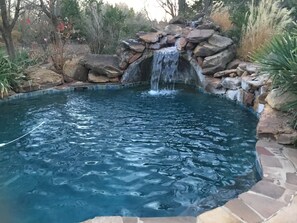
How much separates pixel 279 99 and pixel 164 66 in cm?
413

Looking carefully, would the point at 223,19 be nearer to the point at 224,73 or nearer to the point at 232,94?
the point at 224,73

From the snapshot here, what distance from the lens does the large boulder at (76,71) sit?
7824 millimetres

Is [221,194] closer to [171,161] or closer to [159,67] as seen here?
[171,161]

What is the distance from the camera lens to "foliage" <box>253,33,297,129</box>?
3513mm

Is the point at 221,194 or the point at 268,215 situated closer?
the point at 268,215

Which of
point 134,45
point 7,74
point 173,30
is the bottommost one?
point 7,74

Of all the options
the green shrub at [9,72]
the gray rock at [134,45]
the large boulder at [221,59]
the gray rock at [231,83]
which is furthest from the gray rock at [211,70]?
the green shrub at [9,72]

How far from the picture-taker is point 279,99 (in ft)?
12.6

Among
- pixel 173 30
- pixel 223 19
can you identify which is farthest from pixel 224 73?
pixel 173 30

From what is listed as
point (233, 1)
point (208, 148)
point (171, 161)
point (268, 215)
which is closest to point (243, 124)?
point (208, 148)

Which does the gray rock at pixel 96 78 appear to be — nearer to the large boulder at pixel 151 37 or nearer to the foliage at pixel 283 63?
the large boulder at pixel 151 37

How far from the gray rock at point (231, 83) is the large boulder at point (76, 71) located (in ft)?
11.9

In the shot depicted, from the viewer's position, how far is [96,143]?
160 inches

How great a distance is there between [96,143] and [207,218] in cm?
228
